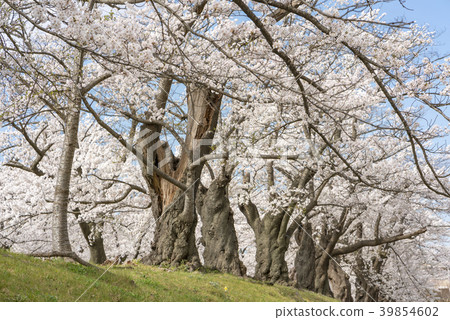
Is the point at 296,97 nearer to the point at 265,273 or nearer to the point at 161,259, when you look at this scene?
the point at 161,259

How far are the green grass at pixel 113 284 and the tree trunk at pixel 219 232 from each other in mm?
1438

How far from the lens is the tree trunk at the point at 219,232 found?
1359 cm

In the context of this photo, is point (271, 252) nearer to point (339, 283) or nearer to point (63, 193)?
point (339, 283)

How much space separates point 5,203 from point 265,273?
410 inches

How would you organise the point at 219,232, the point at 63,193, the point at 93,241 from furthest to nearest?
the point at 93,241
the point at 219,232
the point at 63,193

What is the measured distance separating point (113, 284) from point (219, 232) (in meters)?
6.03

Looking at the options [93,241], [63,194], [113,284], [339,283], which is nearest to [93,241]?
[93,241]

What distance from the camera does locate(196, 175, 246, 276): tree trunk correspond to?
13586 mm

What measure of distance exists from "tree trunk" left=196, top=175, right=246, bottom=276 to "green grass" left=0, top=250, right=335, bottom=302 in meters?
1.44

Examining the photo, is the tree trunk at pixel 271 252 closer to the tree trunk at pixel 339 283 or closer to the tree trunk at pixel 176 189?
the tree trunk at pixel 176 189

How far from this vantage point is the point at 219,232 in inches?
539

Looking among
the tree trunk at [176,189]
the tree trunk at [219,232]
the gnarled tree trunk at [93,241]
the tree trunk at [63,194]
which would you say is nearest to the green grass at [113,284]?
the tree trunk at [63,194]

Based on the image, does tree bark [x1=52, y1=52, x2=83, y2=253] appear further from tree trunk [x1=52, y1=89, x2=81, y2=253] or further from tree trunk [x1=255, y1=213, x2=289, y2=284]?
tree trunk [x1=255, y1=213, x2=289, y2=284]

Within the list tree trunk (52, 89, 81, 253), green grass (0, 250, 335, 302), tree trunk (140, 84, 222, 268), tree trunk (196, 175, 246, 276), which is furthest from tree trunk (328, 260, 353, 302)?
tree trunk (52, 89, 81, 253)
